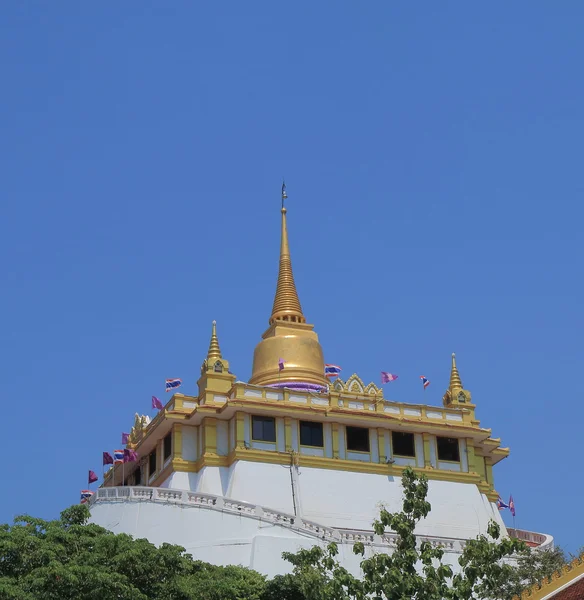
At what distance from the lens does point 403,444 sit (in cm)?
6750

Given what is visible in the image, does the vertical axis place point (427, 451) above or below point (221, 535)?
above

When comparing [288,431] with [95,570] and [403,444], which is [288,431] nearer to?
[403,444]

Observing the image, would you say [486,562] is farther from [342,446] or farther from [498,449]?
[498,449]

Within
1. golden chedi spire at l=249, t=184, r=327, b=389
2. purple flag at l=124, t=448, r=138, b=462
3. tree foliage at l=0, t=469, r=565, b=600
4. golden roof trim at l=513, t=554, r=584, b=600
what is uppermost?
golden chedi spire at l=249, t=184, r=327, b=389

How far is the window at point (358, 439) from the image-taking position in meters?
66.4

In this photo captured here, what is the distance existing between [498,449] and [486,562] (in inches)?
1329

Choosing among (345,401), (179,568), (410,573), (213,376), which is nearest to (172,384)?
(213,376)

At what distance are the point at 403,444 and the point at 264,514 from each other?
13.2 metres

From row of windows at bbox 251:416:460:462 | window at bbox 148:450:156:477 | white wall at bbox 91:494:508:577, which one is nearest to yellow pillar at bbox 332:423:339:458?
row of windows at bbox 251:416:460:462

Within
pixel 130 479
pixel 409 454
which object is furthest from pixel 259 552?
pixel 130 479

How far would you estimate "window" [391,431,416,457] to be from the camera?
2648 inches

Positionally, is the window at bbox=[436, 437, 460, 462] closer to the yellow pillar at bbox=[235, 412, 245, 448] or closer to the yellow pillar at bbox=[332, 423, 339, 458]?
the yellow pillar at bbox=[332, 423, 339, 458]

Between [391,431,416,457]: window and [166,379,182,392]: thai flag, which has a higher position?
[166,379,182,392]: thai flag

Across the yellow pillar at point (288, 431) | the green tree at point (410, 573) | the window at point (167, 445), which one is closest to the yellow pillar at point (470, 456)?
the yellow pillar at point (288, 431)
